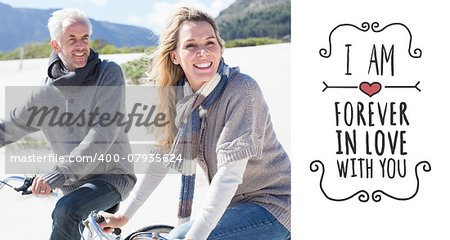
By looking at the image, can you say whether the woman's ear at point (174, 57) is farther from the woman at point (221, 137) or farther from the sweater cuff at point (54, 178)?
the sweater cuff at point (54, 178)

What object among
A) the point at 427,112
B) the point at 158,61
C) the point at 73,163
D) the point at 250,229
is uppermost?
the point at 158,61

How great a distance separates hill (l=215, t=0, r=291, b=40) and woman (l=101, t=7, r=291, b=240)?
38815 mm

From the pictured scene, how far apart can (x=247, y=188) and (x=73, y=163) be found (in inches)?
34.8

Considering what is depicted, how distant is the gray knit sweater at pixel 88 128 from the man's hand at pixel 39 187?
19 cm

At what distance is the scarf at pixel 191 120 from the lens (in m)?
2.08

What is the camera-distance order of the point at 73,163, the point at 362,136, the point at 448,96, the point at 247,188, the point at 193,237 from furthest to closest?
the point at 73,163, the point at 247,188, the point at 193,237, the point at 362,136, the point at 448,96

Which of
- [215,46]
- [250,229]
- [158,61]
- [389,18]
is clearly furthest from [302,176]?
[158,61]

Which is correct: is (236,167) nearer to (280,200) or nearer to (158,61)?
(280,200)

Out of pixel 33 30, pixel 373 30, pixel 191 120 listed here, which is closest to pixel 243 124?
pixel 191 120

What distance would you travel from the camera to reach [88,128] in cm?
271

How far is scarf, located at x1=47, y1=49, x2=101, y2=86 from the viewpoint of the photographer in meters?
2.67

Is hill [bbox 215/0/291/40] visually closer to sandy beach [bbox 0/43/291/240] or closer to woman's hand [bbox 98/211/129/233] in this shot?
sandy beach [bbox 0/43/291/240]

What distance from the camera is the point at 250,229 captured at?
6.48 ft

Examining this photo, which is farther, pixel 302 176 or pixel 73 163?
pixel 73 163
